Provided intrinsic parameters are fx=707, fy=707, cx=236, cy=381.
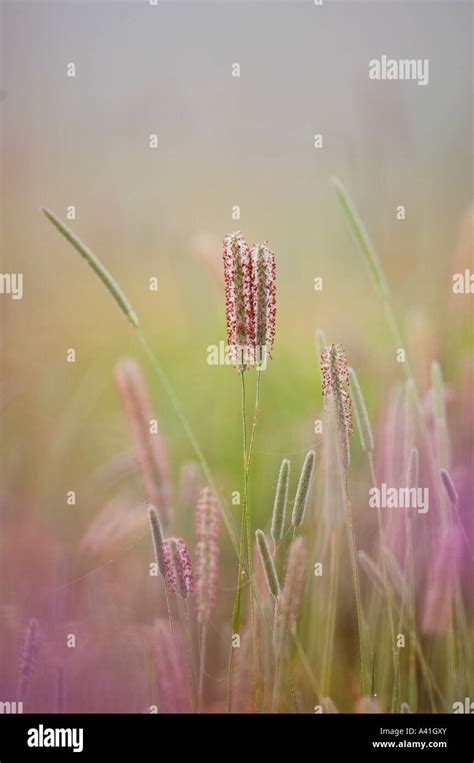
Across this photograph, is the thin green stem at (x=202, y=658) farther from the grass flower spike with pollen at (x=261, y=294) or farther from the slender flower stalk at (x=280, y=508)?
the grass flower spike with pollen at (x=261, y=294)

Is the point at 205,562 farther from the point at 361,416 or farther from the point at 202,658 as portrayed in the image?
the point at 361,416

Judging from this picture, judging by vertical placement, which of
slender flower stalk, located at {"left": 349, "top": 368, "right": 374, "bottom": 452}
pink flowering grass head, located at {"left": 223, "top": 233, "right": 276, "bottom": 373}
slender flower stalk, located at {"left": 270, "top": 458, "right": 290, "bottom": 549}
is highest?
pink flowering grass head, located at {"left": 223, "top": 233, "right": 276, "bottom": 373}

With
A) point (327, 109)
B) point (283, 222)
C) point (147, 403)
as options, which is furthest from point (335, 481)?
point (327, 109)

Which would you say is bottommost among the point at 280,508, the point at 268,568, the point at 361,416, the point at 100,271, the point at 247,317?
the point at 268,568

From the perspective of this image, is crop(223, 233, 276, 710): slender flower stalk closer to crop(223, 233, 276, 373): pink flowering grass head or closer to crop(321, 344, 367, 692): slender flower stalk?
crop(223, 233, 276, 373): pink flowering grass head

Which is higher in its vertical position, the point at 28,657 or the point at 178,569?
the point at 178,569

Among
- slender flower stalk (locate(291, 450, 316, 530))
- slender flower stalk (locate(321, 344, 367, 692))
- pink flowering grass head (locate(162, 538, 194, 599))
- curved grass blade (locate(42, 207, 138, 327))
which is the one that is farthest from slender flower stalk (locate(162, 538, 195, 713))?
curved grass blade (locate(42, 207, 138, 327))

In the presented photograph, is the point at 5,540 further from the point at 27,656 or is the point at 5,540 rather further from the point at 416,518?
the point at 416,518

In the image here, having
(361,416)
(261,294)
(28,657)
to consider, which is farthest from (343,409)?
(28,657)

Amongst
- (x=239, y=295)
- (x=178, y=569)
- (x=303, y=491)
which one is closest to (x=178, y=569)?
(x=178, y=569)
